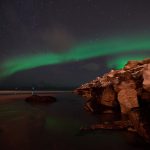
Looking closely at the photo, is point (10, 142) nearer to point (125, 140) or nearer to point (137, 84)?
point (125, 140)

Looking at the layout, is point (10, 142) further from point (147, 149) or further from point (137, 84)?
point (137, 84)

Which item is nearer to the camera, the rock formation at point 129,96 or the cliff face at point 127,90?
the rock formation at point 129,96

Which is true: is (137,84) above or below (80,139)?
above

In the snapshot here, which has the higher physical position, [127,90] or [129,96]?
[127,90]

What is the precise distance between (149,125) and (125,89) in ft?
32.3

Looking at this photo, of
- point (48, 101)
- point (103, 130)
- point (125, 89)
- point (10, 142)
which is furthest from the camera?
point (48, 101)

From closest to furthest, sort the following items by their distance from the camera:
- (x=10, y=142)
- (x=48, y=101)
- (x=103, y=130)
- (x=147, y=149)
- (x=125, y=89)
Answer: (x=147, y=149) < (x=10, y=142) < (x=103, y=130) < (x=125, y=89) < (x=48, y=101)

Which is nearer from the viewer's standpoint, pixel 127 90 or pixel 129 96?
pixel 129 96

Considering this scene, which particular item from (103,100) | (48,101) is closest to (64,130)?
(103,100)

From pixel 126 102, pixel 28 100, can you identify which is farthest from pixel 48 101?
pixel 126 102

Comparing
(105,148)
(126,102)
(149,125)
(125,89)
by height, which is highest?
(125,89)

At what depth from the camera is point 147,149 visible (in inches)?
543

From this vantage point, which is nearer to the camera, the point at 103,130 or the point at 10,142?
the point at 10,142

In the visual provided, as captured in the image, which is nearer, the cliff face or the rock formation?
the rock formation
